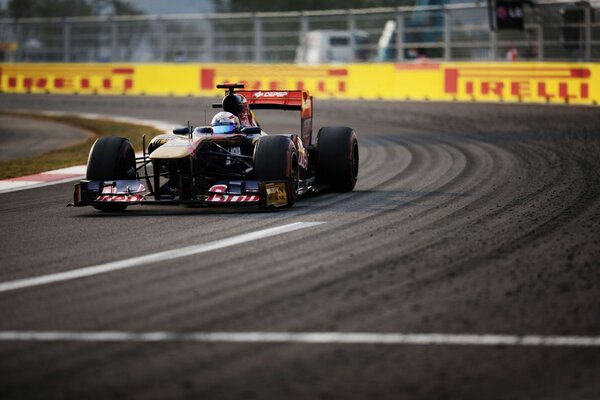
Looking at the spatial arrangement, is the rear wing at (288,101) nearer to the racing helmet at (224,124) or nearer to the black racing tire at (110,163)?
the racing helmet at (224,124)

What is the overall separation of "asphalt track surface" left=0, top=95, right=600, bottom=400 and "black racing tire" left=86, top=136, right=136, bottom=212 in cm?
40

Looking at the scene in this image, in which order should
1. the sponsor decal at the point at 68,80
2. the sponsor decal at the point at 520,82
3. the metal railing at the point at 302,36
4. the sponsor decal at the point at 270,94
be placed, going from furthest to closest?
the sponsor decal at the point at 68,80
the metal railing at the point at 302,36
the sponsor decal at the point at 520,82
the sponsor decal at the point at 270,94

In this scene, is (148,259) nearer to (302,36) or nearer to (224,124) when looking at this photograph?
(224,124)

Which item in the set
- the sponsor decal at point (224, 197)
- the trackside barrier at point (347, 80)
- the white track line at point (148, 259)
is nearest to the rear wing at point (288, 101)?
the sponsor decal at point (224, 197)

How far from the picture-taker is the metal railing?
34.5 m

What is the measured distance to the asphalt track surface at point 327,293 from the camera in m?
5.39

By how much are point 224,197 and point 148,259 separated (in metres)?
3.08

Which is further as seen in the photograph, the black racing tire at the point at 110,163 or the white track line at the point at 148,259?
the black racing tire at the point at 110,163

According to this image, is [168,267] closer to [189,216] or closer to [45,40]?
[189,216]

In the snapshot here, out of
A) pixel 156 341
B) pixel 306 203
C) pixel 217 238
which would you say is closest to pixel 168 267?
pixel 217 238

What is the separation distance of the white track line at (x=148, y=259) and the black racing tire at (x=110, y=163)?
2388mm

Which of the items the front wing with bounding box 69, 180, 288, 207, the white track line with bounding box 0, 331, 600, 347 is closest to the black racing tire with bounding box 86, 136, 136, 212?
the front wing with bounding box 69, 180, 288, 207

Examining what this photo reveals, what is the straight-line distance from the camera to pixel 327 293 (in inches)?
287

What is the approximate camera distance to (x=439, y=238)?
31.6 ft
